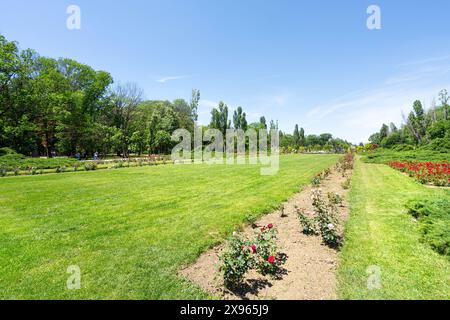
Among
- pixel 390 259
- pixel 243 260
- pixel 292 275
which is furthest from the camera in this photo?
pixel 390 259

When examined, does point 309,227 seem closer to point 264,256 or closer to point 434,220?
point 264,256

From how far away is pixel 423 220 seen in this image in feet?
18.1

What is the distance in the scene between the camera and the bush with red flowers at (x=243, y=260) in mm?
3328

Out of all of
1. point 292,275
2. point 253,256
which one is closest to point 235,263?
point 253,256

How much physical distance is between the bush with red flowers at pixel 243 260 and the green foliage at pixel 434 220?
3.14 metres

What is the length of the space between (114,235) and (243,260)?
350 centimetres

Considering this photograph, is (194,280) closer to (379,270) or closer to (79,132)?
(379,270)

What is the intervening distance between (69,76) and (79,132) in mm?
11785

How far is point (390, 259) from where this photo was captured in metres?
4.14

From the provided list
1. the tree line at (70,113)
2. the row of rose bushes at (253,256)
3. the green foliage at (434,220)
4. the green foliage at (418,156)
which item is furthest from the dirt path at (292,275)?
the tree line at (70,113)

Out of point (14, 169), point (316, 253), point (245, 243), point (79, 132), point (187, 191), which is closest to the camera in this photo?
point (245, 243)

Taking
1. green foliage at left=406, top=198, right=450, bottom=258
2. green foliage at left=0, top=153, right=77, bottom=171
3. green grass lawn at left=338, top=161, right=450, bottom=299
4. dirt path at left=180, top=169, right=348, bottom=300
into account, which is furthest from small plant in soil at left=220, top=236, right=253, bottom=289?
green foliage at left=0, top=153, right=77, bottom=171

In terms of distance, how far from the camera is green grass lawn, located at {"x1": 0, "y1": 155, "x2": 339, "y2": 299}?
11.2ft

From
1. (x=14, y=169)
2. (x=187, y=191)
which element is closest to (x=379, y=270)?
(x=187, y=191)
